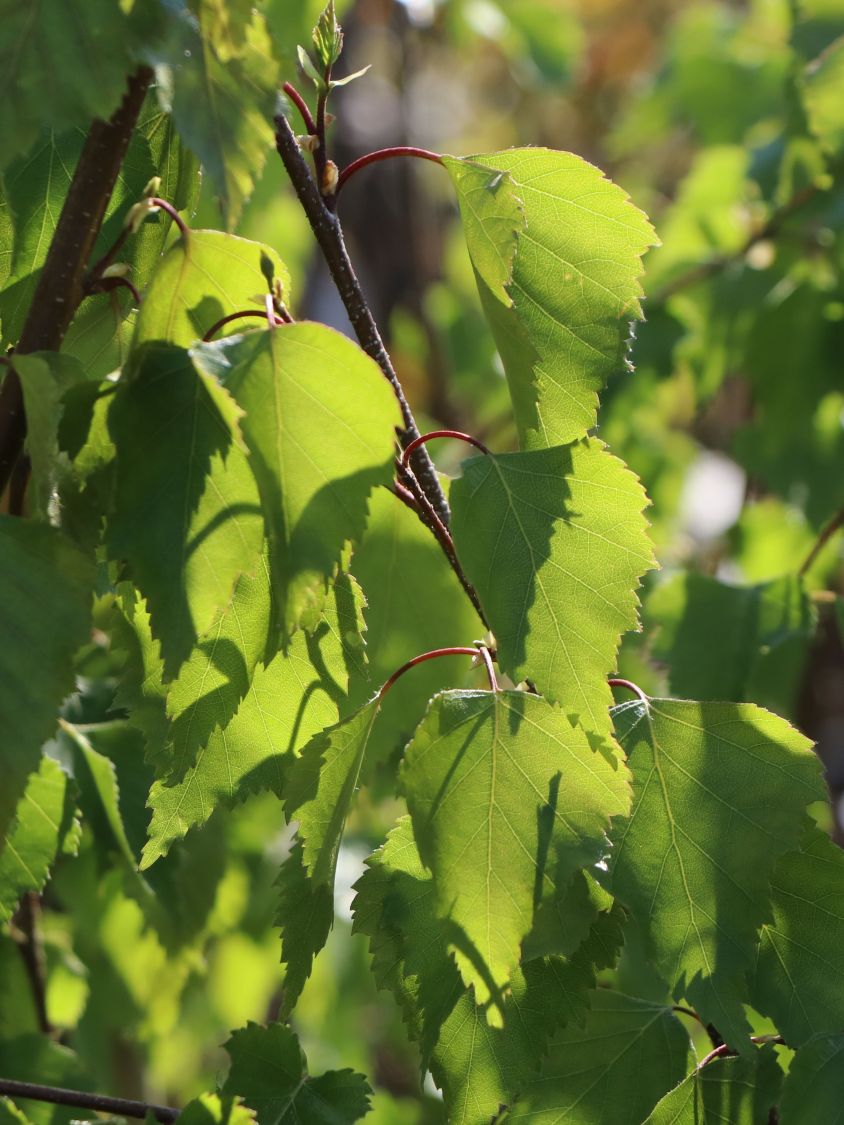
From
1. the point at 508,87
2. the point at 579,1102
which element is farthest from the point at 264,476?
the point at 508,87

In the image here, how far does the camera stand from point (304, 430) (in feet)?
1.35

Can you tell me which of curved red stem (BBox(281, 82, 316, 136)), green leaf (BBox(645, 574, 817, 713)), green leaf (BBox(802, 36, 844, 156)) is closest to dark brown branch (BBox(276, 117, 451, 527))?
curved red stem (BBox(281, 82, 316, 136))

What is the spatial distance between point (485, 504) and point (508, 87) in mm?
4433

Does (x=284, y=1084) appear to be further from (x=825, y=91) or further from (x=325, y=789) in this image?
(x=825, y=91)

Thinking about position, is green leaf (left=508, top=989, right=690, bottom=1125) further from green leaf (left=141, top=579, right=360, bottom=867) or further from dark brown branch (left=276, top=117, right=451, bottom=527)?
dark brown branch (left=276, top=117, right=451, bottom=527)

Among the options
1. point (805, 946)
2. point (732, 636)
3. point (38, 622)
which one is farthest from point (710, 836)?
point (732, 636)

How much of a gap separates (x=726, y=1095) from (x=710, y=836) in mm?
115

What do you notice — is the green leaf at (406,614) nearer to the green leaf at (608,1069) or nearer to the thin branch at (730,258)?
the green leaf at (608,1069)

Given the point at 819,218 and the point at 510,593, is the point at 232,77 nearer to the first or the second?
the point at 510,593

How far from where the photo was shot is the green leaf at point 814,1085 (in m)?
0.47

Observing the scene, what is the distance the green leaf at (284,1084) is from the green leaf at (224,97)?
38 centimetres

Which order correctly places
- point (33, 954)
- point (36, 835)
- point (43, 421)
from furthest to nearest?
1. point (33, 954)
2. point (36, 835)
3. point (43, 421)

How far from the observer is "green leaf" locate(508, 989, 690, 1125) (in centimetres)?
53

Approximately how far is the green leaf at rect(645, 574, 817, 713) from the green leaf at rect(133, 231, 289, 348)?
53cm
